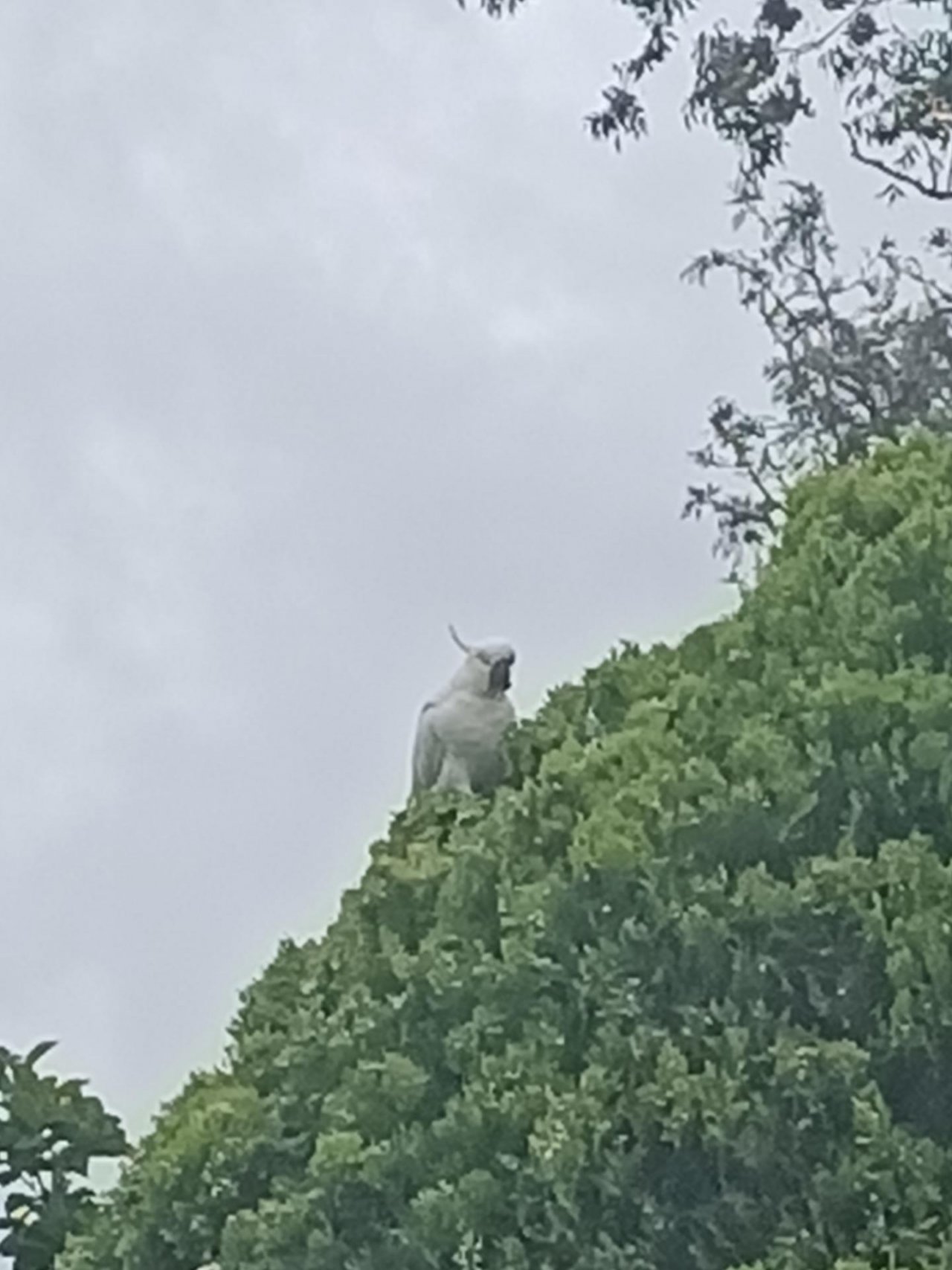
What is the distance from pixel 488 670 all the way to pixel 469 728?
0.72ft

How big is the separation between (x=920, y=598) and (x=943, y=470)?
50 centimetres

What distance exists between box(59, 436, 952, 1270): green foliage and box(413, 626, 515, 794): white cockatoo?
20.3 inches

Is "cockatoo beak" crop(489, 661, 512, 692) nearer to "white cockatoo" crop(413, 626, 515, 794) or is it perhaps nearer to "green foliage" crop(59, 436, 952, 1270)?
"white cockatoo" crop(413, 626, 515, 794)

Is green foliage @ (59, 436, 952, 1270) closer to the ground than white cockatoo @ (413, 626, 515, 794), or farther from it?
closer to the ground

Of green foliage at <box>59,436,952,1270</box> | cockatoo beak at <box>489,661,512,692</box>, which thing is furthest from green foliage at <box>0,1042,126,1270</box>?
cockatoo beak at <box>489,661,512,692</box>

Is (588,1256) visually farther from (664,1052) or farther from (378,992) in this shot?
(378,992)

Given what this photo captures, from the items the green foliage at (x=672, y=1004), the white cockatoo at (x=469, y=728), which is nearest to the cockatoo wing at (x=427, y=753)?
the white cockatoo at (x=469, y=728)

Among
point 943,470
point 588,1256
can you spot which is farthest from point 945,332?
point 588,1256

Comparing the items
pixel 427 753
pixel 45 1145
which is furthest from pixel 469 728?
pixel 45 1145

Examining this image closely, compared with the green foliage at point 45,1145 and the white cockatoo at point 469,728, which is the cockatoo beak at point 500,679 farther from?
the green foliage at point 45,1145

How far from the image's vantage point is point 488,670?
6.23 metres

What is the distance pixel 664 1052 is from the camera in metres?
4.42

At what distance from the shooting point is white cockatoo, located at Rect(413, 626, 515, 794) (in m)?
6.02

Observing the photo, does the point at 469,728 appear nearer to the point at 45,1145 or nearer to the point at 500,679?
the point at 500,679
